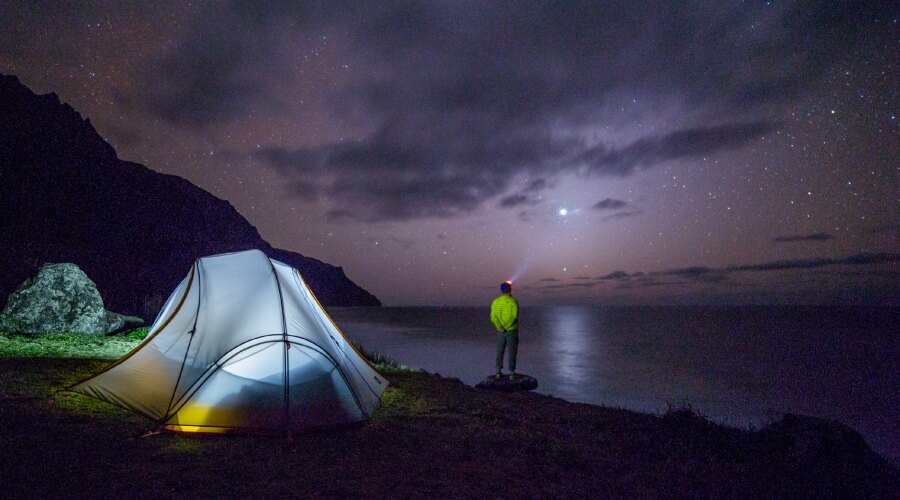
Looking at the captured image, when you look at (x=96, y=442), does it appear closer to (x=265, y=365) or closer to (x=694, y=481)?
(x=265, y=365)

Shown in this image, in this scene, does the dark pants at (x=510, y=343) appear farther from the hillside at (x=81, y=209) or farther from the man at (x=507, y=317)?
the hillside at (x=81, y=209)

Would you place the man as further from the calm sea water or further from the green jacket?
the calm sea water

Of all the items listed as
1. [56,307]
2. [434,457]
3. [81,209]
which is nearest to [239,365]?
[434,457]

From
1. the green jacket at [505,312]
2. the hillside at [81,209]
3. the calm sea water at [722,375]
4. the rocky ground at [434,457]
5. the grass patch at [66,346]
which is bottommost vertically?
the calm sea water at [722,375]

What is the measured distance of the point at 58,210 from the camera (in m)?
76.3

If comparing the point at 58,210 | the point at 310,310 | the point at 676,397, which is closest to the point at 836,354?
the point at 676,397

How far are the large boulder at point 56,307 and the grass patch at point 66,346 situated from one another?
2.92 ft

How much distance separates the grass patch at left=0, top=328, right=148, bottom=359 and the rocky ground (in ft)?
11.2

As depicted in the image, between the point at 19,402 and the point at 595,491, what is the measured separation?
8.54 metres

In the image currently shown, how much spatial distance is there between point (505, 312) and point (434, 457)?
6.87m

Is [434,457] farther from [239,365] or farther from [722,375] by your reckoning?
[722,375]

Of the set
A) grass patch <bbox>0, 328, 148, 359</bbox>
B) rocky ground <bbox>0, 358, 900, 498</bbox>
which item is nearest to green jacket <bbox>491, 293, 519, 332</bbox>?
rocky ground <bbox>0, 358, 900, 498</bbox>

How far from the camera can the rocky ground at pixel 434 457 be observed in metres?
5.08

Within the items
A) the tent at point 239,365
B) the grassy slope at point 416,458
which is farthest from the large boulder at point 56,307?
the tent at point 239,365
